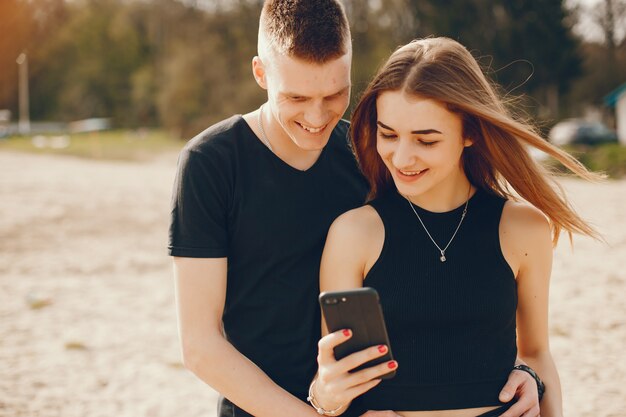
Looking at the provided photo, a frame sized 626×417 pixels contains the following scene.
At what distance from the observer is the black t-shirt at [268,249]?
251cm

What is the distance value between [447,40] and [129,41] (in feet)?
177

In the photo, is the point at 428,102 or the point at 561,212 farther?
the point at 561,212

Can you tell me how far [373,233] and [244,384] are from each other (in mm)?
673

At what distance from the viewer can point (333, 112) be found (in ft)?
8.55

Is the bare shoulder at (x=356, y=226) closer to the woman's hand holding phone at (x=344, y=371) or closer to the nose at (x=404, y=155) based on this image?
the nose at (x=404, y=155)

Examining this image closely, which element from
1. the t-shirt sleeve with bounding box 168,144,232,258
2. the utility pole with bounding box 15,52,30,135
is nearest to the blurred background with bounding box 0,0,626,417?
the utility pole with bounding box 15,52,30,135

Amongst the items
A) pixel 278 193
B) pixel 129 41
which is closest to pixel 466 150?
pixel 278 193

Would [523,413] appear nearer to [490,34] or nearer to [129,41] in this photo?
[490,34]

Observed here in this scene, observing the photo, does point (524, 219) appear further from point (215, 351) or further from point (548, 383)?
point (215, 351)

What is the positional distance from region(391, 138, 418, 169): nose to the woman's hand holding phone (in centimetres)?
64

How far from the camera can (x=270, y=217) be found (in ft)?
8.29

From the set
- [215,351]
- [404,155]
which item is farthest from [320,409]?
[404,155]

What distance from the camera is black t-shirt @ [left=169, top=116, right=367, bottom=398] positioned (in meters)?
2.51

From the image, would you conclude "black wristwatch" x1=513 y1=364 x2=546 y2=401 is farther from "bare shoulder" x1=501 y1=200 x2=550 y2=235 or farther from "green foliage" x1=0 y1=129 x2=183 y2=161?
"green foliage" x1=0 y1=129 x2=183 y2=161
